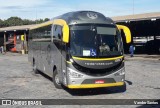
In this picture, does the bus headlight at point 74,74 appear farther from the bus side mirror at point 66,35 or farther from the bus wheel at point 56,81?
the bus wheel at point 56,81

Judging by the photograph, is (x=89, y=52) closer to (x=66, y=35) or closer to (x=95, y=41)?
(x=95, y=41)

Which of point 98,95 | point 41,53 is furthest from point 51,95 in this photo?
point 41,53

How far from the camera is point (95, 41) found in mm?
11195

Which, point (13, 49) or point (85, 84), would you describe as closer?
point (85, 84)

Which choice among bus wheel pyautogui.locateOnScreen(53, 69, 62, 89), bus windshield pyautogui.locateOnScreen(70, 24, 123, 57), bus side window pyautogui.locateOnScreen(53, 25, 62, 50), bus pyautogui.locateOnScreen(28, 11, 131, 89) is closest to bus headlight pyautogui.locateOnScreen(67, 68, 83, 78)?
bus pyautogui.locateOnScreen(28, 11, 131, 89)

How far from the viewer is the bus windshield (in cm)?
1099

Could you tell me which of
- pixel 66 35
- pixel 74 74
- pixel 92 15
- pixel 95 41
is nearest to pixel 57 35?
pixel 92 15

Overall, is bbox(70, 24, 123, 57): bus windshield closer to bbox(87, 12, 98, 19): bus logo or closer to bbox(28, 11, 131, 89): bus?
bbox(28, 11, 131, 89): bus

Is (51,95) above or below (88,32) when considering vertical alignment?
below

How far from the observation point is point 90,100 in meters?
10.5

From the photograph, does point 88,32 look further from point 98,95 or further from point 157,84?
point 157,84

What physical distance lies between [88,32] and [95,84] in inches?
77.9

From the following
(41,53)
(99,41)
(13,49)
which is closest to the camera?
(99,41)

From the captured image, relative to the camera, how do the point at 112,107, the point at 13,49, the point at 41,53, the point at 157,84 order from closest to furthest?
the point at 112,107, the point at 157,84, the point at 41,53, the point at 13,49
